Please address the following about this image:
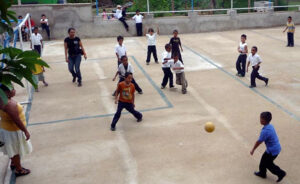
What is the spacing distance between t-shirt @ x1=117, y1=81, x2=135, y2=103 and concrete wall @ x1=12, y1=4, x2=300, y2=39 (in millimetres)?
13096

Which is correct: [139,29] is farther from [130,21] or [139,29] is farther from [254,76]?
[254,76]

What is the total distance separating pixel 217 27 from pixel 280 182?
55.9 ft

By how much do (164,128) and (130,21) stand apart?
13510mm

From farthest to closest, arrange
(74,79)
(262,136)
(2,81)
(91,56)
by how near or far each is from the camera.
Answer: (91,56) < (74,79) < (262,136) < (2,81)

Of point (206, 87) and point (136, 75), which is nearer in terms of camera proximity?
point (206, 87)

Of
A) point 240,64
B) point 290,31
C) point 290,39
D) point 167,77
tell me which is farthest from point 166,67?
point 290,39

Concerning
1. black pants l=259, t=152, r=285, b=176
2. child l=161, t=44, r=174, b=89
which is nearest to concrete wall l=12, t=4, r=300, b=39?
child l=161, t=44, r=174, b=89

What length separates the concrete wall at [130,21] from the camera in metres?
19.7

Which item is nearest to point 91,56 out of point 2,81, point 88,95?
point 88,95

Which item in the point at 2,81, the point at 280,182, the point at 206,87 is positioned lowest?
the point at 280,182

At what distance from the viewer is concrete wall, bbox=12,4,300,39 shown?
19734 mm

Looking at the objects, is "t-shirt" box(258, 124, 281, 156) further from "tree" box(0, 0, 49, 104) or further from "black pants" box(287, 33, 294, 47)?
"black pants" box(287, 33, 294, 47)

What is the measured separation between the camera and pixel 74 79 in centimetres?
1199

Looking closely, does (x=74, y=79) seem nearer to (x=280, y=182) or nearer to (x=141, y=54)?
(x=141, y=54)
